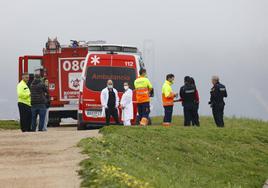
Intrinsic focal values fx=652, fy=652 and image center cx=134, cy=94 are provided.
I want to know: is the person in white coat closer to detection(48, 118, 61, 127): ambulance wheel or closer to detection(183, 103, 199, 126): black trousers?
detection(183, 103, 199, 126): black trousers

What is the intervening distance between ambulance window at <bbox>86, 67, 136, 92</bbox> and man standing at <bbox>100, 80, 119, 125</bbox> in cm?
120

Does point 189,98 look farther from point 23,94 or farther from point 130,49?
point 23,94

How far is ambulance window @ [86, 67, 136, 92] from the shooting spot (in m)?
20.4

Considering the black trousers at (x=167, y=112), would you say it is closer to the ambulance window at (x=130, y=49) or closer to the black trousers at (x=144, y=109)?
the black trousers at (x=144, y=109)

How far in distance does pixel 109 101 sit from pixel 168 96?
71.6 inches

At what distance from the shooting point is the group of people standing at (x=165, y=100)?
1908 centimetres

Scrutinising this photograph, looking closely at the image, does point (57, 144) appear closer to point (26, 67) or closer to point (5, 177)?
point (5, 177)

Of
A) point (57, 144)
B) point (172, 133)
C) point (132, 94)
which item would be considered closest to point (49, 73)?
point (132, 94)

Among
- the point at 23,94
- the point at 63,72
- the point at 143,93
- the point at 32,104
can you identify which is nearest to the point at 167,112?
the point at 143,93

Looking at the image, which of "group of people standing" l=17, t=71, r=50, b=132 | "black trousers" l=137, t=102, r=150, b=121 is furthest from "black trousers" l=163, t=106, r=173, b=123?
"group of people standing" l=17, t=71, r=50, b=132

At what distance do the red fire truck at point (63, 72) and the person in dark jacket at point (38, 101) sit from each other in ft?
26.6

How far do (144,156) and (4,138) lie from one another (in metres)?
4.06

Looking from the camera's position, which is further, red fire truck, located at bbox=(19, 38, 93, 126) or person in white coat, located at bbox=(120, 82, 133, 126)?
red fire truck, located at bbox=(19, 38, 93, 126)

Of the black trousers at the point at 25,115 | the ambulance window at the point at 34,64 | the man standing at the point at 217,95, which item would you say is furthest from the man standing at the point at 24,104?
the ambulance window at the point at 34,64
